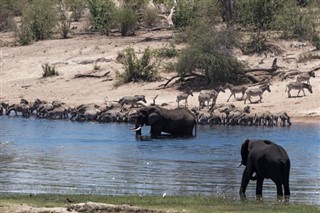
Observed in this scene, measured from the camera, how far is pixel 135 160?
25.0 metres

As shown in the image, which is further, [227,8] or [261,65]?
[227,8]

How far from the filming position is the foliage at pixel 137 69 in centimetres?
4125

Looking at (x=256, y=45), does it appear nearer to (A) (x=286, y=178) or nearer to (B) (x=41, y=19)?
(B) (x=41, y=19)

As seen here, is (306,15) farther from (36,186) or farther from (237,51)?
(36,186)

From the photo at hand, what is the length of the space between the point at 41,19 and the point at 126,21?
14.4ft

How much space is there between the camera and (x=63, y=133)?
106 ft

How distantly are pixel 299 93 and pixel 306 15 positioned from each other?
852cm

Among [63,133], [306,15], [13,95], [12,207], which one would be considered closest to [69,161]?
[63,133]

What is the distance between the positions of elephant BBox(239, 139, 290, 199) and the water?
315mm

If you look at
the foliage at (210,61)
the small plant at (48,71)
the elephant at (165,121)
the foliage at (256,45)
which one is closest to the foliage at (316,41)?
the foliage at (256,45)

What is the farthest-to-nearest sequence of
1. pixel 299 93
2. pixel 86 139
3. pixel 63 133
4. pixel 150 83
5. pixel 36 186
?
pixel 150 83, pixel 299 93, pixel 63 133, pixel 86 139, pixel 36 186

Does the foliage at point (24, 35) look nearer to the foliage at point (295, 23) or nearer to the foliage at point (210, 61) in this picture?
the foliage at point (210, 61)

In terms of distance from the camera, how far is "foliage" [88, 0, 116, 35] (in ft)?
169

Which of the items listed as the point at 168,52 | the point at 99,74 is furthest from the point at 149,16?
the point at 99,74
